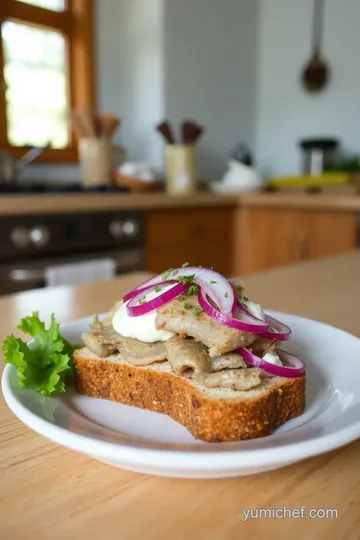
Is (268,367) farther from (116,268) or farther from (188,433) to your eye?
(116,268)

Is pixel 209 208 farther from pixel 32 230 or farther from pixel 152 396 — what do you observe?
pixel 152 396

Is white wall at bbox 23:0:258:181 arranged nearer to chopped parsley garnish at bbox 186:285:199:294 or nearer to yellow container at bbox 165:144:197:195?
yellow container at bbox 165:144:197:195

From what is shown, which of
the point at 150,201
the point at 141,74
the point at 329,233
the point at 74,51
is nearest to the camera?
the point at 150,201

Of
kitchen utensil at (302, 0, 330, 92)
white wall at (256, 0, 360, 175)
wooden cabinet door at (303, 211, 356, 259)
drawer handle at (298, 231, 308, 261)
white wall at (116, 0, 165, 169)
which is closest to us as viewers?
wooden cabinet door at (303, 211, 356, 259)

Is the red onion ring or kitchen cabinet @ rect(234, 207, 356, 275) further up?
the red onion ring

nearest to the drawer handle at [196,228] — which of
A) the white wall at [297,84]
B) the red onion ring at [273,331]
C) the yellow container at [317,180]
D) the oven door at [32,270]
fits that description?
the oven door at [32,270]

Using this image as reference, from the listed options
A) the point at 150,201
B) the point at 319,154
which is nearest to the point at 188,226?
the point at 150,201

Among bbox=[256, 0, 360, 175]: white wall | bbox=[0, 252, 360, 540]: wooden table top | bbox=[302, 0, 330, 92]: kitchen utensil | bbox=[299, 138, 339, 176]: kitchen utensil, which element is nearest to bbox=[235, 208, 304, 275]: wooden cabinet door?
bbox=[299, 138, 339, 176]: kitchen utensil
